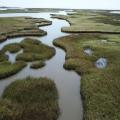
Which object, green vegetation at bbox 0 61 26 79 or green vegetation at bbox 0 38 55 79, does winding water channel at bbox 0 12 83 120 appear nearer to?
green vegetation at bbox 0 61 26 79

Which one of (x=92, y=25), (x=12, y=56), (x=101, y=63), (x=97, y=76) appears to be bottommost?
(x=92, y=25)

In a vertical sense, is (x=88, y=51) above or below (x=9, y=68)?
below

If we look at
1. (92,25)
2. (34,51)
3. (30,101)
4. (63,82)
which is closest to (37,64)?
(63,82)

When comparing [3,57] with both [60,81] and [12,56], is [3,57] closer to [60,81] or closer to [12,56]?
[12,56]

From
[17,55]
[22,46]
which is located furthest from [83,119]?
[22,46]

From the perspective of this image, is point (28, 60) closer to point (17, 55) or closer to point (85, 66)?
point (17, 55)

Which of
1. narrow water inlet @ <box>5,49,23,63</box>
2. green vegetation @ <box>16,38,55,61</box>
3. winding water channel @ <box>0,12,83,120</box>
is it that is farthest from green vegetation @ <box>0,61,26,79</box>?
green vegetation @ <box>16,38,55,61</box>

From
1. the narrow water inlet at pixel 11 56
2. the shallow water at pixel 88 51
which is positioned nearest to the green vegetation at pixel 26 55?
the narrow water inlet at pixel 11 56
